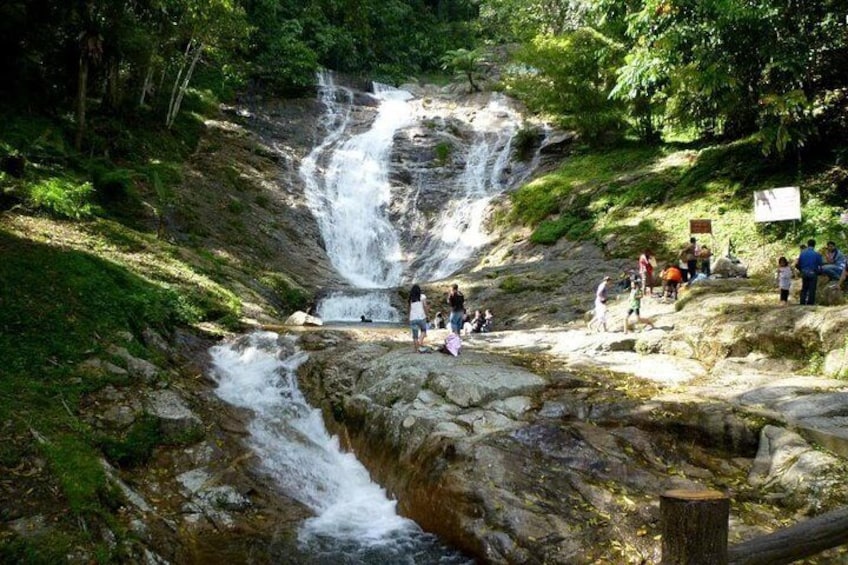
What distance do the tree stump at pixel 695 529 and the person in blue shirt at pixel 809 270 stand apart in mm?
10735

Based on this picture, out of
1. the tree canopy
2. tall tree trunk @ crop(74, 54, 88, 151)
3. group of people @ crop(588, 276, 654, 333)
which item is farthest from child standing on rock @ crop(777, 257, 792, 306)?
tall tree trunk @ crop(74, 54, 88, 151)

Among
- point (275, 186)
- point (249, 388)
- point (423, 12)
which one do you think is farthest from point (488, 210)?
point (423, 12)

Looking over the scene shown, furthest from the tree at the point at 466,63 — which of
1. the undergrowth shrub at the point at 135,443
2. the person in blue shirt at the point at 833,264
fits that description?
the undergrowth shrub at the point at 135,443

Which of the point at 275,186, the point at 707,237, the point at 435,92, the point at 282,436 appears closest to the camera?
the point at 282,436

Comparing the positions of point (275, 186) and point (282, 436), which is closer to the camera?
point (282, 436)

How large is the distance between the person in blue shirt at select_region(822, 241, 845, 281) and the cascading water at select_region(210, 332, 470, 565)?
1094 centimetres

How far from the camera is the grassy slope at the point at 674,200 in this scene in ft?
57.6

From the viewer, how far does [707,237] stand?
19000 mm

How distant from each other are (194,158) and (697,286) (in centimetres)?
2051

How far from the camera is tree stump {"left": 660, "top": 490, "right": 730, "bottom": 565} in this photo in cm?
261

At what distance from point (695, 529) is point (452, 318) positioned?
10676 mm

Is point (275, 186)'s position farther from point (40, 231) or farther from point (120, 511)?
point (120, 511)

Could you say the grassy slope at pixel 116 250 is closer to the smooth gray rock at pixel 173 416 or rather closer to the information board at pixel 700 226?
the smooth gray rock at pixel 173 416

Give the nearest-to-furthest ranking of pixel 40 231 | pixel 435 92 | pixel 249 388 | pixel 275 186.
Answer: pixel 249 388
pixel 40 231
pixel 275 186
pixel 435 92
